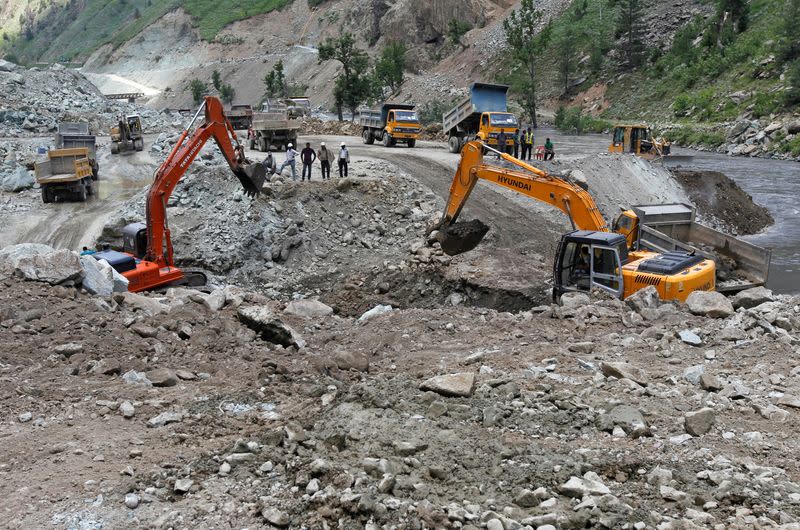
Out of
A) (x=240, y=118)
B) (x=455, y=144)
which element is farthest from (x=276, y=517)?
(x=240, y=118)

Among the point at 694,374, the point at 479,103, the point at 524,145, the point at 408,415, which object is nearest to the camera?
the point at 408,415

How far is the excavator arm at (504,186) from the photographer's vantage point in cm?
1409

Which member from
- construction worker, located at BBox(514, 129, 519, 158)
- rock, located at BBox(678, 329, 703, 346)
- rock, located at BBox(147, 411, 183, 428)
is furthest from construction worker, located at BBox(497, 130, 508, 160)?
rock, located at BBox(147, 411, 183, 428)

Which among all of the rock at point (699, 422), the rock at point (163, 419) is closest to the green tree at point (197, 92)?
the rock at point (163, 419)

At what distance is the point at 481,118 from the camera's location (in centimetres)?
2777

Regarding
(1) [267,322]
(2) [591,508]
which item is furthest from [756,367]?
(1) [267,322]

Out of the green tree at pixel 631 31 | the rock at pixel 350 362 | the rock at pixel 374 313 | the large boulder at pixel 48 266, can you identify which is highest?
the green tree at pixel 631 31

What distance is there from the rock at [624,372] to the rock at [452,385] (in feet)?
5.22

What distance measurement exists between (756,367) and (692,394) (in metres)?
1.33

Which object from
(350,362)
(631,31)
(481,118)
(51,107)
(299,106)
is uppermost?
(631,31)

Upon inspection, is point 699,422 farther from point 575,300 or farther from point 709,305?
point 575,300

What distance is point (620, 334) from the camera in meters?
10.5

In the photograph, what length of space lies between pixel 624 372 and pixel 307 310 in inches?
253

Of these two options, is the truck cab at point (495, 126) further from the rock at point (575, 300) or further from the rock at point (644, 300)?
the rock at point (644, 300)
